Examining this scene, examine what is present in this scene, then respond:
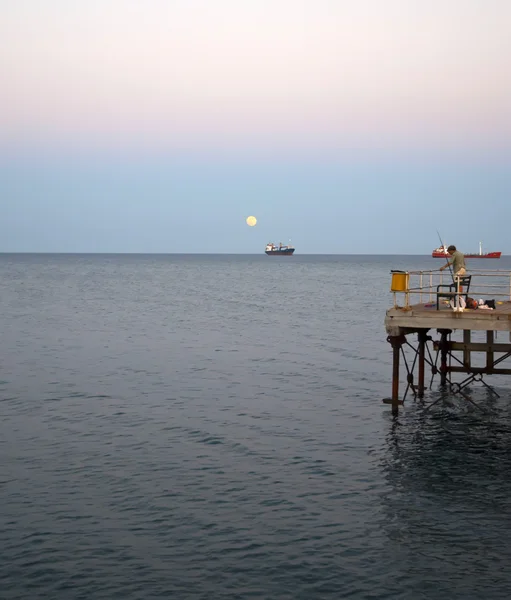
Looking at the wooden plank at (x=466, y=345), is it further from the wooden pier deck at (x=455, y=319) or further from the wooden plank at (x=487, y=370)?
the wooden pier deck at (x=455, y=319)

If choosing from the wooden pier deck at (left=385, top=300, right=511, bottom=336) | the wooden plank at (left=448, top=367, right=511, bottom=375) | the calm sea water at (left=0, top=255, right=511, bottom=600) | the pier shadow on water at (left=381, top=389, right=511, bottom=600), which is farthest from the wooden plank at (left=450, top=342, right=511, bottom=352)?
the wooden pier deck at (left=385, top=300, right=511, bottom=336)

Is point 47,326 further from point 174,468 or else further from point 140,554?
point 140,554

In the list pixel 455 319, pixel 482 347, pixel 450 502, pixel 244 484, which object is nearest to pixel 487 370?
pixel 482 347

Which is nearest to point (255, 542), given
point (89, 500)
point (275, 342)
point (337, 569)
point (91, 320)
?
point (337, 569)

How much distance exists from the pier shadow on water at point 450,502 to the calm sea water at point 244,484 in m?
0.05

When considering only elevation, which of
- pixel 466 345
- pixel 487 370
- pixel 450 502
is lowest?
pixel 450 502

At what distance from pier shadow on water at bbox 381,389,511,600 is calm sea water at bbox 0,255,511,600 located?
0.16 feet

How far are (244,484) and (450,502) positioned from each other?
16.6 feet

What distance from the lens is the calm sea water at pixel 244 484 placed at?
1432 cm

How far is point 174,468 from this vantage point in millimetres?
20656

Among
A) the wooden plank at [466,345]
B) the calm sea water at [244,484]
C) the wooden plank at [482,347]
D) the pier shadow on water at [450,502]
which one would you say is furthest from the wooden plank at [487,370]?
the pier shadow on water at [450,502]

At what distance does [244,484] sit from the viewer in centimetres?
1936

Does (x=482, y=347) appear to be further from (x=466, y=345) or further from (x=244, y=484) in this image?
(x=244, y=484)

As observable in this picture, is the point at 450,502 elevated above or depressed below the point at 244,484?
below
